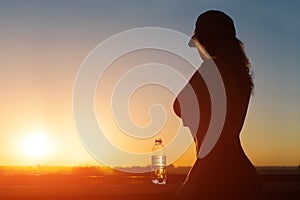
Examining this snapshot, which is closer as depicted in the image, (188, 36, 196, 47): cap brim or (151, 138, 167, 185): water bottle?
(188, 36, 196, 47): cap brim

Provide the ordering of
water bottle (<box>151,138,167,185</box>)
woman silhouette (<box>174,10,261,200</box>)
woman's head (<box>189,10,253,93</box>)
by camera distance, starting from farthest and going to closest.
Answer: water bottle (<box>151,138,167,185</box>), woman's head (<box>189,10,253,93</box>), woman silhouette (<box>174,10,261,200</box>)

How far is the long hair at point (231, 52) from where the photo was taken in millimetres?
3656

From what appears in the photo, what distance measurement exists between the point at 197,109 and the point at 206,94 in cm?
10

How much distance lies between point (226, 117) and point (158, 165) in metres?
3.50

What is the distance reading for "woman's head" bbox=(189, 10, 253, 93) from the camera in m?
3.64

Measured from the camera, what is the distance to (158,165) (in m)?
6.98

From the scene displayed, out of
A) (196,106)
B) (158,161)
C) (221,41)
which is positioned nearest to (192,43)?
(221,41)

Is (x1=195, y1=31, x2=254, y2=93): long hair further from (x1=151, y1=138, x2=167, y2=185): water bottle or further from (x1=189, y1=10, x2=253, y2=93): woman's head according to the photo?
(x1=151, y1=138, x2=167, y2=185): water bottle

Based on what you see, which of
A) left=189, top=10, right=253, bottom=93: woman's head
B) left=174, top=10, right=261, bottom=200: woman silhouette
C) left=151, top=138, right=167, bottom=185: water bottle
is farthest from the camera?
left=151, top=138, right=167, bottom=185: water bottle

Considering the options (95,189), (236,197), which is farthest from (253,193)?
(95,189)

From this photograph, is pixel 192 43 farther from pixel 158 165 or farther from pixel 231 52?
pixel 158 165

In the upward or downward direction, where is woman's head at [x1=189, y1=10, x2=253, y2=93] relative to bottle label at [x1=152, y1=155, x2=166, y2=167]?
upward

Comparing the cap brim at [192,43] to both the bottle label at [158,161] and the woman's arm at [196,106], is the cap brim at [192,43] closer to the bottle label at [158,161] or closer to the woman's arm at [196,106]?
the woman's arm at [196,106]

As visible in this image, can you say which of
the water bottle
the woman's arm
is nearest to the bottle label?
the water bottle
